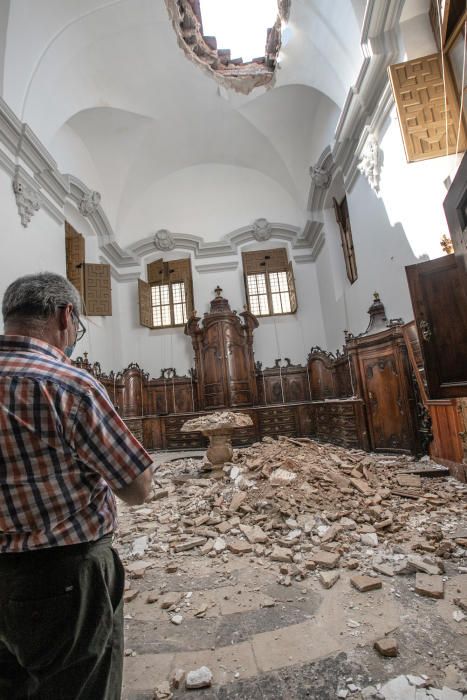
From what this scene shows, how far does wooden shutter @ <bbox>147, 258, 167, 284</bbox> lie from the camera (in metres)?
10.6

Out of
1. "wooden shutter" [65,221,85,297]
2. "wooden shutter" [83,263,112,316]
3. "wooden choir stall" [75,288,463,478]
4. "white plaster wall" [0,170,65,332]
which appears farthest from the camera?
"wooden shutter" [83,263,112,316]

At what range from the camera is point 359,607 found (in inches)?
74.0

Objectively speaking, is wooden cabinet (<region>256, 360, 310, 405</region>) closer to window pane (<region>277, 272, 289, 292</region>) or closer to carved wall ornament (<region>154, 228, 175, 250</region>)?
window pane (<region>277, 272, 289, 292</region>)

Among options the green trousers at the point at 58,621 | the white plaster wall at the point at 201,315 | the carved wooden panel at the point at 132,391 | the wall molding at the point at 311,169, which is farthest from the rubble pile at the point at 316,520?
the white plaster wall at the point at 201,315

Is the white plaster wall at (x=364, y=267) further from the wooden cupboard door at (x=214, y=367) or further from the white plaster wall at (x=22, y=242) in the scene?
the white plaster wall at (x=22, y=242)

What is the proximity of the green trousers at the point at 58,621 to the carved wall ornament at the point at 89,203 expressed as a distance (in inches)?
367

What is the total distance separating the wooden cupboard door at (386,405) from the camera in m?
5.03

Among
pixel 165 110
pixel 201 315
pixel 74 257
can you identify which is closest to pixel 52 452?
pixel 74 257

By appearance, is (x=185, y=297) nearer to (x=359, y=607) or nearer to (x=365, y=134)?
(x=365, y=134)

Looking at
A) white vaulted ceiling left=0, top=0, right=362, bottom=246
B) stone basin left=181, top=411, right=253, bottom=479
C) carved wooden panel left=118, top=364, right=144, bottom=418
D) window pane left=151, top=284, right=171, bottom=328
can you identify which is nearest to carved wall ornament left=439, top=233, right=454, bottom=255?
stone basin left=181, top=411, right=253, bottom=479

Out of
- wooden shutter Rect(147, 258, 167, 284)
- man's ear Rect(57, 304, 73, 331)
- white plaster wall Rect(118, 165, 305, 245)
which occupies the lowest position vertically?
man's ear Rect(57, 304, 73, 331)

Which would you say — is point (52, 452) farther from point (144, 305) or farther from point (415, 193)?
point (144, 305)

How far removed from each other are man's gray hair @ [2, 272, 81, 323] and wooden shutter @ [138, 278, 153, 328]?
30.2 ft

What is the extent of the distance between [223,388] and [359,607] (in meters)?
7.14
